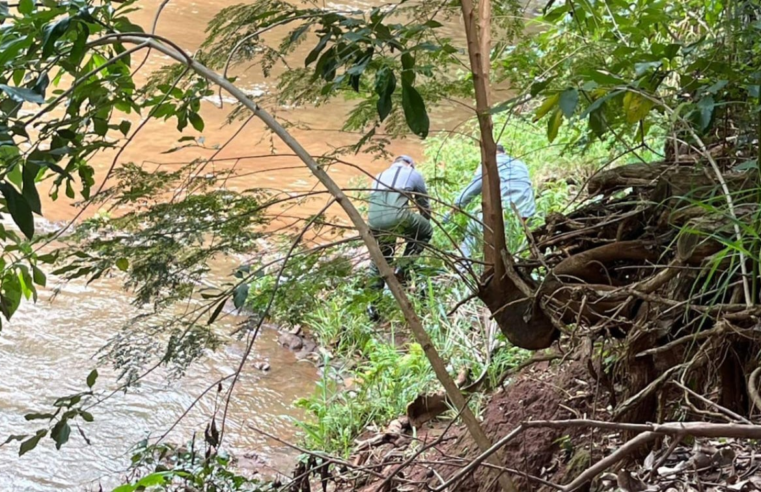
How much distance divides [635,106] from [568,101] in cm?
36

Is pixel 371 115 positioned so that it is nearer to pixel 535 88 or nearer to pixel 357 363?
pixel 535 88

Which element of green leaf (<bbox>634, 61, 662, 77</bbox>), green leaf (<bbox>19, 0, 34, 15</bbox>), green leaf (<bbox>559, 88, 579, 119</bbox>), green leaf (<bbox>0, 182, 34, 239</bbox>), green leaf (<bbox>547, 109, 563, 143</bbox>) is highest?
green leaf (<bbox>19, 0, 34, 15</bbox>)

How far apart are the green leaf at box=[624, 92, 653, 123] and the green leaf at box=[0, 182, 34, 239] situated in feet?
3.82

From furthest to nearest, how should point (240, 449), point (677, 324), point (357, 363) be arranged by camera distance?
point (357, 363), point (240, 449), point (677, 324)

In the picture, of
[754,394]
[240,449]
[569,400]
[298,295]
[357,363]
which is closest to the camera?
[754,394]

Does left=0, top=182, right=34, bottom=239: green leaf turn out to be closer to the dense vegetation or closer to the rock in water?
the dense vegetation

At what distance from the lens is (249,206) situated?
67.9 inches

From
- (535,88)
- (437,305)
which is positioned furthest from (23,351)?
(535,88)

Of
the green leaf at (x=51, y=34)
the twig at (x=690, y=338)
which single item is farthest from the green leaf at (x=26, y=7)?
the twig at (x=690, y=338)

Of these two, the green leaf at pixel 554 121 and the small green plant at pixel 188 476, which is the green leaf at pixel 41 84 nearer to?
the small green plant at pixel 188 476

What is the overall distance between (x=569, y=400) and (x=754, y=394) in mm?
933

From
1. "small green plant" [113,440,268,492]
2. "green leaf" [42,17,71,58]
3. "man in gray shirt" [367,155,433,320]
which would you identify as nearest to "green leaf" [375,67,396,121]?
"man in gray shirt" [367,155,433,320]

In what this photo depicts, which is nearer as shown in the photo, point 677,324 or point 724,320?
point 724,320

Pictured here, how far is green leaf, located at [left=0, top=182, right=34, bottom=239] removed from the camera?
1147mm
